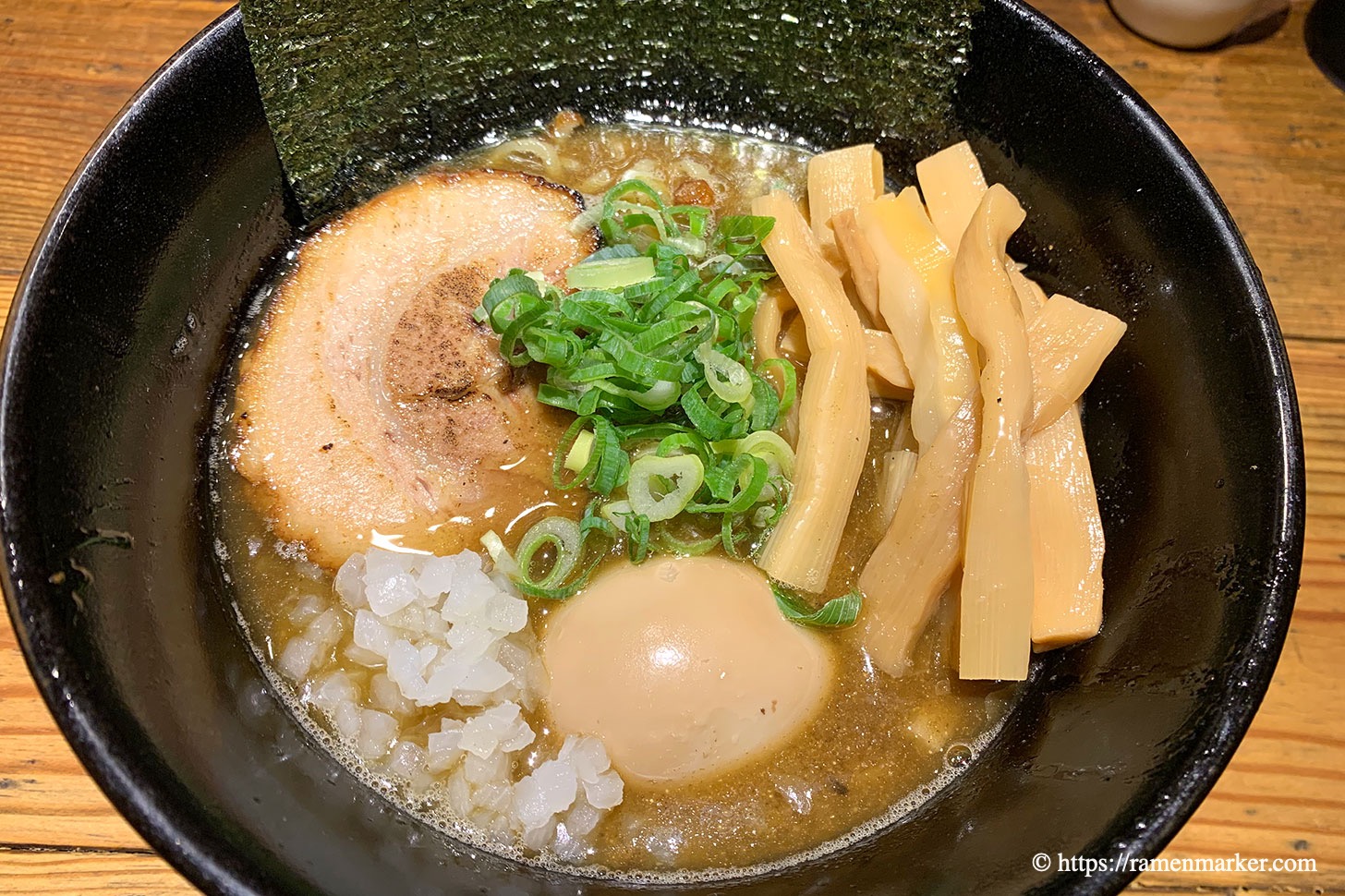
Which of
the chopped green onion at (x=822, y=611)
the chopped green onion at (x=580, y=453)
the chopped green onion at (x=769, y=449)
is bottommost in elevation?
the chopped green onion at (x=822, y=611)

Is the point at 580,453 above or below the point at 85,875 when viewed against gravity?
above

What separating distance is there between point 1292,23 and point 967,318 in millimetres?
1921

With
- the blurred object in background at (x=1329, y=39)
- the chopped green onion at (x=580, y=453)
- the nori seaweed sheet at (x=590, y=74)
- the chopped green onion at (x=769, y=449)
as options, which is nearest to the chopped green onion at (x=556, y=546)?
the chopped green onion at (x=580, y=453)

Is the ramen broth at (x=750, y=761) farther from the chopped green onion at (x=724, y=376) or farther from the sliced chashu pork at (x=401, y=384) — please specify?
the chopped green onion at (x=724, y=376)

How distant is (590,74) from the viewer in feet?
6.84

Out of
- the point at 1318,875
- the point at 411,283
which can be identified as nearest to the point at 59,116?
the point at 411,283

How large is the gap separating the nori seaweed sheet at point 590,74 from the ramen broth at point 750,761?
17.5 inches

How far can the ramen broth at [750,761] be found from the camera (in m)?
1.39

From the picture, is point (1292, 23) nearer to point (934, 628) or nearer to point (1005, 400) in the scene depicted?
point (1005, 400)

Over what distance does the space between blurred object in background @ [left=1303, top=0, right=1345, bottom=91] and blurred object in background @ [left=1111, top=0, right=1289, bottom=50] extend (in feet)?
0.29

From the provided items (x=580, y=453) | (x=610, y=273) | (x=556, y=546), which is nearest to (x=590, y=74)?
(x=610, y=273)

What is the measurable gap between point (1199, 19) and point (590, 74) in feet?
5.40

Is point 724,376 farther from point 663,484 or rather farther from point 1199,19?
point 1199,19

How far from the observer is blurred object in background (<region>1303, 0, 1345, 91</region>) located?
2424 mm
